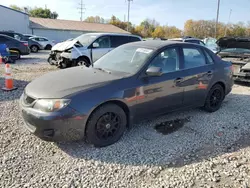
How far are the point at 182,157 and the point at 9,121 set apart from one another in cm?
320

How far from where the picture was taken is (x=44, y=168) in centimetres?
298

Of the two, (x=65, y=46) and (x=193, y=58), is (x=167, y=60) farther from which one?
(x=65, y=46)

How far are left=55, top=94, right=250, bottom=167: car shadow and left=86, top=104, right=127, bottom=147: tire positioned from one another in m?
0.12

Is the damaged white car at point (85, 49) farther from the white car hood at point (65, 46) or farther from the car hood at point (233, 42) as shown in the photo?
the car hood at point (233, 42)

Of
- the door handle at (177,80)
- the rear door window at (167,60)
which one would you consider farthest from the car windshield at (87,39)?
the door handle at (177,80)

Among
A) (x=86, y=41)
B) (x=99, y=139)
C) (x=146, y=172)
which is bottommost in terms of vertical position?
(x=146, y=172)

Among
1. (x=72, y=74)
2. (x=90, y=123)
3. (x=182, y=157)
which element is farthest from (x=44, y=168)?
(x=182, y=157)

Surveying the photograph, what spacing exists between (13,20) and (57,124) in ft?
124

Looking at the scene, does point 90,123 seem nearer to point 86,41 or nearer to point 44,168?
point 44,168

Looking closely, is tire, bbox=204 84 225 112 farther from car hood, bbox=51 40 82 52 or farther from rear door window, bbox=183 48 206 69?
car hood, bbox=51 40 82 52

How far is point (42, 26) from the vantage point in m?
41.0

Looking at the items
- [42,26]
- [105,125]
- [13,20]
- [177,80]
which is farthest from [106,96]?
[42,26]

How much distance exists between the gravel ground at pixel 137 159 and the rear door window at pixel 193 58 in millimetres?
1214

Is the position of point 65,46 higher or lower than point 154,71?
higher
